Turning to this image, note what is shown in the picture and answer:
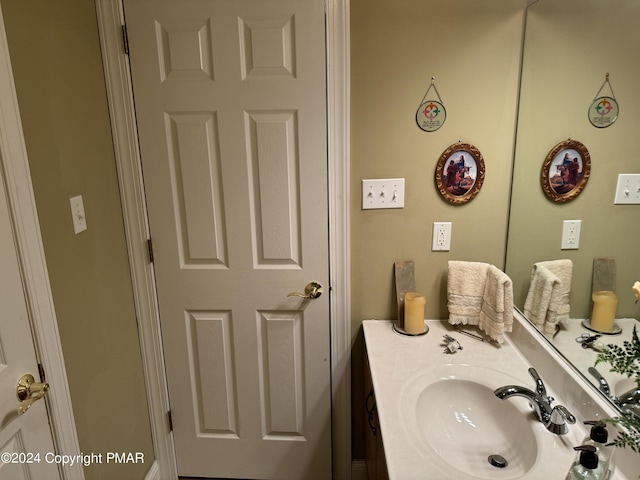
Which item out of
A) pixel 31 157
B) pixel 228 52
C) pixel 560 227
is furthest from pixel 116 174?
pixel 560 227

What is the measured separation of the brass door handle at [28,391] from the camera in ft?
3.57

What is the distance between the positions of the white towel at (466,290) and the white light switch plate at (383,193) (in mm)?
337

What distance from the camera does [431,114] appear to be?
161cm

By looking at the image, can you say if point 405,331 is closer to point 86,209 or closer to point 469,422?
point 469,422

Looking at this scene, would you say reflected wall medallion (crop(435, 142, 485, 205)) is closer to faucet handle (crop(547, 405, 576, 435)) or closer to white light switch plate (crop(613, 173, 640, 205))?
white light switch plate (crop(613, 173, 640, 205))

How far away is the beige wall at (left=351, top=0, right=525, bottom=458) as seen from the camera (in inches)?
60.7

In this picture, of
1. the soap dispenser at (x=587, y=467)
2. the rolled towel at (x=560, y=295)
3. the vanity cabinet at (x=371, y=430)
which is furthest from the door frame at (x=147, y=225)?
the soap dispenser at (x=587, y=467)

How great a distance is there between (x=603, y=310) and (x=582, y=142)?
53cm

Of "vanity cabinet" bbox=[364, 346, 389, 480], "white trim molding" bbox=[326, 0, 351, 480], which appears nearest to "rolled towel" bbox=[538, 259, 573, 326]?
"vanity cabinet" bbox=[364, 346, 389, 480]

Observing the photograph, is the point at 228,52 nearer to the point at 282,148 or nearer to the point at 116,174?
the point at 282,148

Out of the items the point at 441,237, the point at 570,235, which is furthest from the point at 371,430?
the point at 570,235

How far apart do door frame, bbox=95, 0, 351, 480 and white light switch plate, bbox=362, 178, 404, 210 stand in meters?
0.08

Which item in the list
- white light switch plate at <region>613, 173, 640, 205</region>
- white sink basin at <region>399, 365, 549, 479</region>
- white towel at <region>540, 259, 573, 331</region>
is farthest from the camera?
white towel at <region>540, 259, 573, 331</region>

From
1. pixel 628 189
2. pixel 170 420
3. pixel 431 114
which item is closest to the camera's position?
pixel 628 189
